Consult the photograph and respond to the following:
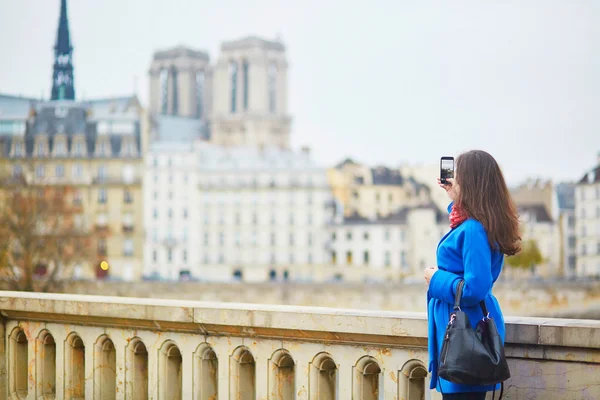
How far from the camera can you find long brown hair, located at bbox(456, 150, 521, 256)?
5.17 meters

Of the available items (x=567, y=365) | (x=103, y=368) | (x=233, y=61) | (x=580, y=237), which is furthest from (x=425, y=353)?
(x=233, y=61)

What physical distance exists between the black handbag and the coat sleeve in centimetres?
9

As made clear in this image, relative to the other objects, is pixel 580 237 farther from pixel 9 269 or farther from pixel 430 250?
pixel 9 269

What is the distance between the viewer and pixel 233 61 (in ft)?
399

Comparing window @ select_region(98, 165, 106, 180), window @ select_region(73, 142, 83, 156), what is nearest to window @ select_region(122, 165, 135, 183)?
window @ select_region(98, 165, 106, 180)

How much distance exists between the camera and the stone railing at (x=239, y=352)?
536 cm

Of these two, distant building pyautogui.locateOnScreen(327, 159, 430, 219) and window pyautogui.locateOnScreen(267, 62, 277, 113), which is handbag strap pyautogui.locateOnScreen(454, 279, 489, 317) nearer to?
distant building pyautogui.locateOnScreen(327, 159, 430, 219)

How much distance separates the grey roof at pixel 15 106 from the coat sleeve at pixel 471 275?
67.8m

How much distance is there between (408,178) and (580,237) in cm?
1623

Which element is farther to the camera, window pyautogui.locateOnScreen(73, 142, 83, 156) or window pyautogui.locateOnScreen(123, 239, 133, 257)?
window pyautogui.locateOnScreen(123, 239, 133, 257)

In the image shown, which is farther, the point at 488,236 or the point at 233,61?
the point at 233,61

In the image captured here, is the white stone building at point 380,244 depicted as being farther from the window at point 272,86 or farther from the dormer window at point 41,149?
the window at point 272,86

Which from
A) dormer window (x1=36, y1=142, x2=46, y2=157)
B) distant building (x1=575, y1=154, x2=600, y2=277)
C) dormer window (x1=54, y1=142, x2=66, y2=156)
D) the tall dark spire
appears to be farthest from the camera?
distant building (x1=575, y1=154, x2=600, y2=277)

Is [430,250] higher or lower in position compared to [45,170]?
lower
